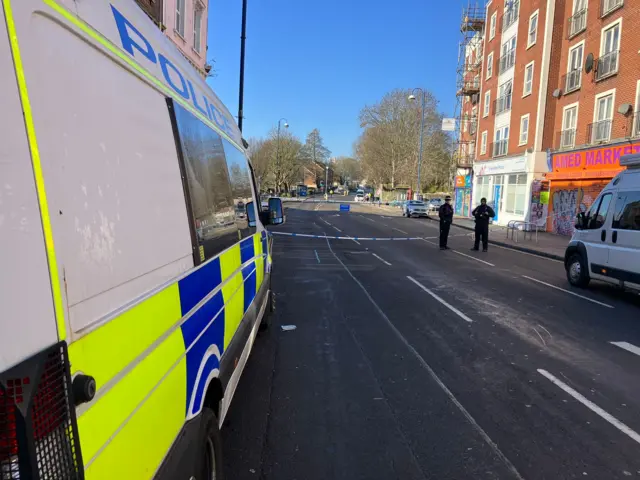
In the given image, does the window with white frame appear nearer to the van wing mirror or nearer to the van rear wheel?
the van rear wheel

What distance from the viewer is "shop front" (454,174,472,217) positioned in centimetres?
3823

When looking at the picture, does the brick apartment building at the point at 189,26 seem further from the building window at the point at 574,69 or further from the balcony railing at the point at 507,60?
the balcony railing at the point at 507,60

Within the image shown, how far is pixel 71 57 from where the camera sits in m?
1.35

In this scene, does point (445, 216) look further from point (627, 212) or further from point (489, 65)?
point (489, 65)

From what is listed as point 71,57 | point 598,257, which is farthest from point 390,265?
point 71,57

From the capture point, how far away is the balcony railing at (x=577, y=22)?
21609mm

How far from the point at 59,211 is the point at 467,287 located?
9.04 meters

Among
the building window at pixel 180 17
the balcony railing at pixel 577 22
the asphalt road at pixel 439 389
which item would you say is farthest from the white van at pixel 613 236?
the balcony railing at pixel 577 22

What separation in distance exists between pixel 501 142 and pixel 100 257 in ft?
109

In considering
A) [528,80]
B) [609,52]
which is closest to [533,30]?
[528,80]

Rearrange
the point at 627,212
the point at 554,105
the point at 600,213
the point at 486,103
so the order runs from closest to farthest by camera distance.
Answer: the point at 627,212
the point at 600,213
the point at 554,105
the point at 486,103

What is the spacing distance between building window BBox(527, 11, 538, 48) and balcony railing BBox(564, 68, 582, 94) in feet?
16.3

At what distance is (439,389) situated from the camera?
4.29 meters

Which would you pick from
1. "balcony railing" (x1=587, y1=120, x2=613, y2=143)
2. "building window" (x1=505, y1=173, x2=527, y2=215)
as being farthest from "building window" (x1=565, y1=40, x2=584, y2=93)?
"building window" (x1=505, y1=173, x2=527, y2=215)
